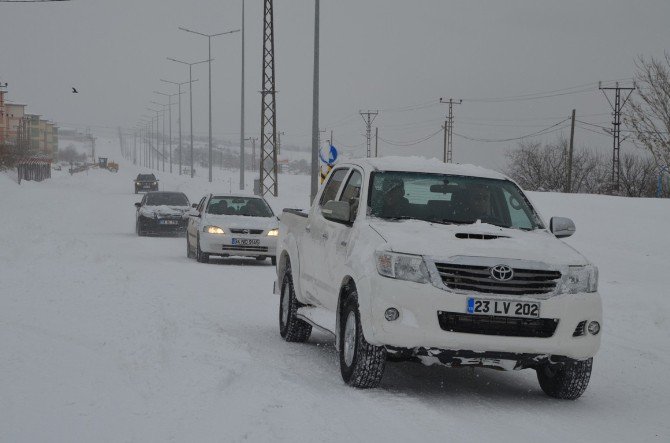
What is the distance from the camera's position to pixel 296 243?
980 centimetres

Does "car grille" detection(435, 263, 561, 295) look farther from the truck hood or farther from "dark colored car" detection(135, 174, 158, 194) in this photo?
"dark colored car" detection(135, 174, 158, 194)

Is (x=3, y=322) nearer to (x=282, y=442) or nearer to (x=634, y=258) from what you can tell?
(x=282, y=442)

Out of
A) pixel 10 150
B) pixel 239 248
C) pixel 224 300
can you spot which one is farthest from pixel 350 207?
pixel 10 150

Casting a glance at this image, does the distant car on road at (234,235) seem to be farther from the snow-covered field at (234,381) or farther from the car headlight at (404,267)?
the car headlight at (404,267)

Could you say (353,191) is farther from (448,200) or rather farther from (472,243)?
(472,243)

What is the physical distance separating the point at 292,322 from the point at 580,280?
3478 mm

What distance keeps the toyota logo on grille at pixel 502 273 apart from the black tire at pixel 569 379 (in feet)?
2.98

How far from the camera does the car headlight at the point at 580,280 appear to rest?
6.98 m

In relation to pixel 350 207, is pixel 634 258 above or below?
below

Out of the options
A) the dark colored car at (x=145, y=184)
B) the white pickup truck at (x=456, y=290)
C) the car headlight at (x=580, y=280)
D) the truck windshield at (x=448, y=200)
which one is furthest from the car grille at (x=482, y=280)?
the dark colored car at (x=145, y=184)

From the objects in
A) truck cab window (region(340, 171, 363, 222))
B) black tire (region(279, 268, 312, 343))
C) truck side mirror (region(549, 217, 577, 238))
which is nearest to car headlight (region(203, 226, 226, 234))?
black tire (region(279, 268, 312, 343))

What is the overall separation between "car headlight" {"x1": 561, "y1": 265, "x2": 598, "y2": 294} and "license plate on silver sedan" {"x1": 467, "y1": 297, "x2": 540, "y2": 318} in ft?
1.08

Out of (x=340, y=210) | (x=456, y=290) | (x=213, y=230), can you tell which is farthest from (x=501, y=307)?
(x=213, y=230)

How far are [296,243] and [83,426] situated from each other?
439 cm
